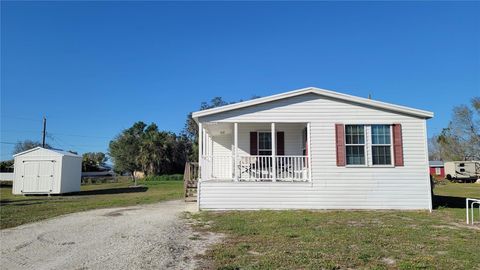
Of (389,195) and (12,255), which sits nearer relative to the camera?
(12,255)

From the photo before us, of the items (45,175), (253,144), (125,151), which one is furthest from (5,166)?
(253,144)

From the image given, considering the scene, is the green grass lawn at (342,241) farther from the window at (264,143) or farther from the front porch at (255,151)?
the window at (264,143)

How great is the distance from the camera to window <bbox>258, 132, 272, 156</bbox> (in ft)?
45.9

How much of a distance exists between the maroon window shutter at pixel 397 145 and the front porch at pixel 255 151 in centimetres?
280

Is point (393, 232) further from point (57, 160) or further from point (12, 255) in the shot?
point (57, 160)

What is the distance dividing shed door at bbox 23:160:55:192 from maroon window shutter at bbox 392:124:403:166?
18165 millimetres

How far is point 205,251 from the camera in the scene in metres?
6.08

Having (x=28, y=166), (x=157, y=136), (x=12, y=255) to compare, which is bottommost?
(x=12, y=255)

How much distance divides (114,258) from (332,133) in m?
8.24

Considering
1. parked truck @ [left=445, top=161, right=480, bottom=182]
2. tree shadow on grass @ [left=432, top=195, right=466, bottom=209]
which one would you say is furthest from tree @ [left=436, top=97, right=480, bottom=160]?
tree shadow on grass @ [left=432, top=195, right=466, bottom=209]

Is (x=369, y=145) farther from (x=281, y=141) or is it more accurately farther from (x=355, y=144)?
(x=281, y=141)

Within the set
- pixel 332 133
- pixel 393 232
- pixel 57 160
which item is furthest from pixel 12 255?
pixel 57 160

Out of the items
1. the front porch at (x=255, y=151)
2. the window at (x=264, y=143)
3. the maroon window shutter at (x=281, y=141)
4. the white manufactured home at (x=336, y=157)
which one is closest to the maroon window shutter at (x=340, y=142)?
the white manufactured home at (x=336, y=157)

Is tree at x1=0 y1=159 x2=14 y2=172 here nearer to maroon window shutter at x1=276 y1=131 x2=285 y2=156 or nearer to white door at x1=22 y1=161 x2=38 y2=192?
white door at x1=22 y1=161 x2=38 y2=192
